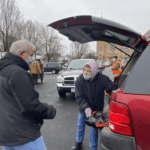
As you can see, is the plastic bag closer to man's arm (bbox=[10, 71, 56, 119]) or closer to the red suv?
the red suv

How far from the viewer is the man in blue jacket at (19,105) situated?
150cm

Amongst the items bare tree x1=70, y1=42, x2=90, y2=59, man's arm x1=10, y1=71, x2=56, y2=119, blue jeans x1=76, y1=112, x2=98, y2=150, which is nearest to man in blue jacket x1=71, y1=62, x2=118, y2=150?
blue jeans x1=76, y1=112, x2=98, y2=150

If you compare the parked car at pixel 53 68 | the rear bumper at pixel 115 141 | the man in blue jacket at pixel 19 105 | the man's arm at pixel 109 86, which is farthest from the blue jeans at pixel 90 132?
the parked car at pixel 53 68

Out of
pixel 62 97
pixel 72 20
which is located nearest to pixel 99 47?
pixel 62 97

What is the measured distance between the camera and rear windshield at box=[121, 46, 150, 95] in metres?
1.52

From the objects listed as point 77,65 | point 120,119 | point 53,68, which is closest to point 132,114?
point 120,119

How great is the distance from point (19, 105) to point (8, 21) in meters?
19.2

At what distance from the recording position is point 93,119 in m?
2.42

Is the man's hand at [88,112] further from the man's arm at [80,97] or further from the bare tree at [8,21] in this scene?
the bare tree at [8,21]

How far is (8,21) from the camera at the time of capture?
18.3 meters

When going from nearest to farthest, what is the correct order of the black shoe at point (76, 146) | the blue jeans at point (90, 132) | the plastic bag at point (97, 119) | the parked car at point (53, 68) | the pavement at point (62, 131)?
the plastic bag at point (97, 119), the blue jeans at point (90, 132), the black shoe at point (76, 146), the pavement at point (62, 131), the parked car at point (53, 68)

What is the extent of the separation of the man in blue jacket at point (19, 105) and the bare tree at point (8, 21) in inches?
742

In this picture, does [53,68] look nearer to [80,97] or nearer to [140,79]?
[80,97]

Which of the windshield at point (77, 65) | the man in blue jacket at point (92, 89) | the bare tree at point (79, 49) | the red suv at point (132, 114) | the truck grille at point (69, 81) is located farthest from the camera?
the bare tree at point (79, 49)
